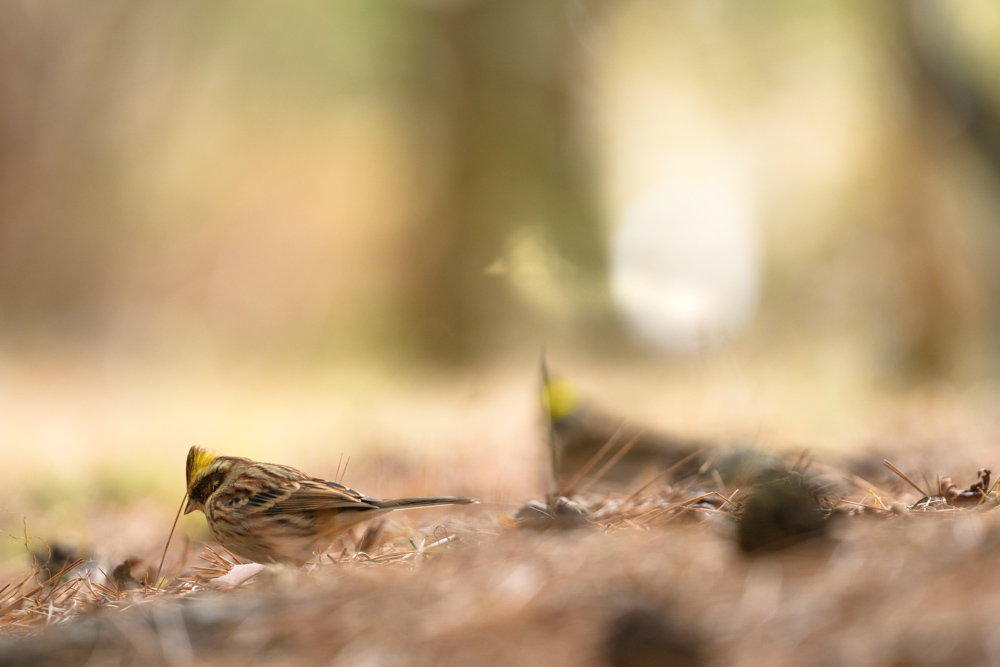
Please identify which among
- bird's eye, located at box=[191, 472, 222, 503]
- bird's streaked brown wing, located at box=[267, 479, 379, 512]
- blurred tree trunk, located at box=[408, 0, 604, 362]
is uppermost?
blurred tree trunk, located at box=[408, 0, 604, 362]

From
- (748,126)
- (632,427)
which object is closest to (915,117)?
(748,126)

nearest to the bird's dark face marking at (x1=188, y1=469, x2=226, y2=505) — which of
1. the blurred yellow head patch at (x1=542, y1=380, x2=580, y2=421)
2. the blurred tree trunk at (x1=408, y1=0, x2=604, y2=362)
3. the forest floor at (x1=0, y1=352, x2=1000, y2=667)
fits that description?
the forest floor at (x1=0, y1=352, x2=1000, y2=667)

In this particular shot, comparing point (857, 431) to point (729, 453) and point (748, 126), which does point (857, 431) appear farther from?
point (748, 126)

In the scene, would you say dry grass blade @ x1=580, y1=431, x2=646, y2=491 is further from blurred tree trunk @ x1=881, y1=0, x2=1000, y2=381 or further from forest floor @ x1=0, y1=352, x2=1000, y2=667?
blurred tree trunk @ x1=881, y1=0, x2=1000, y2=381

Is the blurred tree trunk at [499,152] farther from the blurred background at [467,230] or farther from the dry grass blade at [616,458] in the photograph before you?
the dry grass blade at [616,458]

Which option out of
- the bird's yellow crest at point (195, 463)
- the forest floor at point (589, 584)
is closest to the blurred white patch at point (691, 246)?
the forest floor at point (589, 584)

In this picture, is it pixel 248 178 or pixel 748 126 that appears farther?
pixel 248 178

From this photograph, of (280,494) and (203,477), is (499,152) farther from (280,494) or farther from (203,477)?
(280,494)
